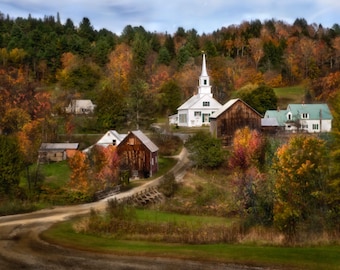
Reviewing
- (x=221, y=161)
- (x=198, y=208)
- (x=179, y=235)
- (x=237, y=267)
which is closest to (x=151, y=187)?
(x=198, y=208)

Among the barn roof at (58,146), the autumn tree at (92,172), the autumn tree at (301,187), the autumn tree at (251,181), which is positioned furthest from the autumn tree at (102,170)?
the autumn tree at (301,187)

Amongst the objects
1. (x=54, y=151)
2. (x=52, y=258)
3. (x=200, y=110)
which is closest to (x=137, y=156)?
(x=54, y=151)

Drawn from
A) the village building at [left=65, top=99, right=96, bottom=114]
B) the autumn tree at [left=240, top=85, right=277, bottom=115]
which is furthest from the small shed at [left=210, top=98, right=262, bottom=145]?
the village building at [left=65, top=99, right=96, bottom=114]

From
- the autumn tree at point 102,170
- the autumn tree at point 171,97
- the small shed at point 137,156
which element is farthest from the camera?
the autumn tree at point 171,97

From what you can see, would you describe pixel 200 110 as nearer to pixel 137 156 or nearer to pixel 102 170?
pixel 137 156

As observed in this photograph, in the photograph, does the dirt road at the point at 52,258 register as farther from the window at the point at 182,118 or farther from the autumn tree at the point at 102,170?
the window at the point at 182,118

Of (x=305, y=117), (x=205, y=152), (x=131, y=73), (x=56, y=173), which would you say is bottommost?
(x=56, y=173)

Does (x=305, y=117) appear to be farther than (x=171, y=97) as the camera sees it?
No

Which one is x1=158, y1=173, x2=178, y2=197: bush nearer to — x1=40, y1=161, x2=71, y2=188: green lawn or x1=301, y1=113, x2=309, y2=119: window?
x1=40, y1=161, x2=71, y2=188: green lawn
